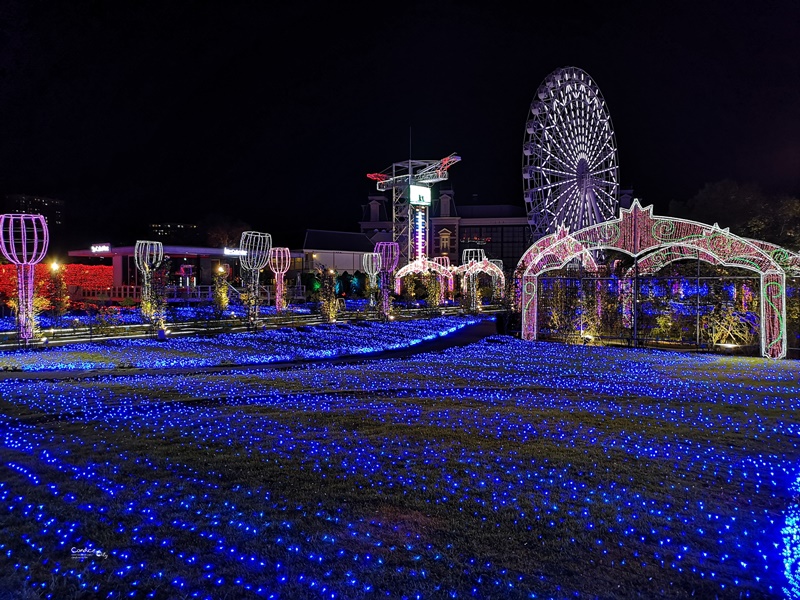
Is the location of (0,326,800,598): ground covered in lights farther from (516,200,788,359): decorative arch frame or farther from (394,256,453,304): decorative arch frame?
(394,256,453,304): decorative arch frame

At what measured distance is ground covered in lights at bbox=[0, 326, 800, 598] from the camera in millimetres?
3344

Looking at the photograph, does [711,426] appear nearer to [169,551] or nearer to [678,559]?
[678,559]

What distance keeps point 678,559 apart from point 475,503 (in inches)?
53.5

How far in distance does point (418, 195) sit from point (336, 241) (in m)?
8.51

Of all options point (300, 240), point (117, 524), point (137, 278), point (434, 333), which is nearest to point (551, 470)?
point (117, 524)

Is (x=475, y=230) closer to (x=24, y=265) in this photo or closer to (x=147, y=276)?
(x=147, y=276)

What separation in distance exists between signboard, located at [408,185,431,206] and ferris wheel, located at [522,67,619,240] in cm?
2249

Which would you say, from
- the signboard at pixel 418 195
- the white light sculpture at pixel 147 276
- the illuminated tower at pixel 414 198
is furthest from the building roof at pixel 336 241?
the white light sculpture at pixel 147 276

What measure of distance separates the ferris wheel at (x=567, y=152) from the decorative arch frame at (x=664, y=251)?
1159 cm

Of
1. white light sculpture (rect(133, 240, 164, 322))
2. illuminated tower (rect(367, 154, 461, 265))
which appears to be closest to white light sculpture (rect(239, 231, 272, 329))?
white light sculpture (rect(133, 240, 164, 322))

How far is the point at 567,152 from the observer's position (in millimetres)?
30734

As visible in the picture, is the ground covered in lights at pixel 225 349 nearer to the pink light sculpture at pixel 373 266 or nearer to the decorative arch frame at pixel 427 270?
the pink light sculpture at pixel 373 266

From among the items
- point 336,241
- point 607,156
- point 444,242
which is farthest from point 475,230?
point 607,156

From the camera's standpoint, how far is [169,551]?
3.61 metres
